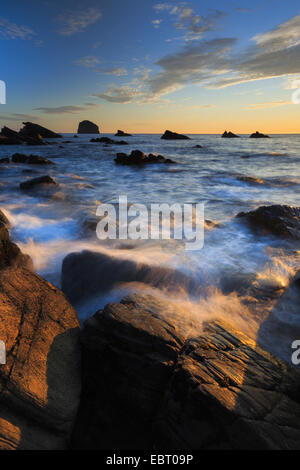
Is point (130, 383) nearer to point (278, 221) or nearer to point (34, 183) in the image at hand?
point (278, 221)

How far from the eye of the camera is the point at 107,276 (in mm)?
4914

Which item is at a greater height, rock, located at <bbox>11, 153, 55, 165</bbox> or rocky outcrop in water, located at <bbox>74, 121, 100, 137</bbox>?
rocky outcrop in water, located at <bbox>74, 121, 100, 137</bbox>

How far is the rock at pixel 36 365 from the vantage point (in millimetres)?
2102

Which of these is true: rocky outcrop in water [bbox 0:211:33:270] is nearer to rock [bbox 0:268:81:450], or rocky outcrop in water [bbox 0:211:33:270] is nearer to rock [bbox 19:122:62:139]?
rock [bbox 0:268:81:450]

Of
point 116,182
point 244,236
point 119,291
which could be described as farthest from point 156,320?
point 116,182

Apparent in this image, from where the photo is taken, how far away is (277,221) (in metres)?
7.21

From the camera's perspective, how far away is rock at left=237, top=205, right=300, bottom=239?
695 cm

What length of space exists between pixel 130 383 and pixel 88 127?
18409cm

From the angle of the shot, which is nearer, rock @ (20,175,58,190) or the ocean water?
the ocean water

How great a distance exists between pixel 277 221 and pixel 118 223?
16.0ft

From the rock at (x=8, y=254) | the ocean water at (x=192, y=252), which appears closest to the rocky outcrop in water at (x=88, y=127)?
the ocean water at (x=192, y=252)

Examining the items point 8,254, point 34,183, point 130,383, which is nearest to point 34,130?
point 34,183

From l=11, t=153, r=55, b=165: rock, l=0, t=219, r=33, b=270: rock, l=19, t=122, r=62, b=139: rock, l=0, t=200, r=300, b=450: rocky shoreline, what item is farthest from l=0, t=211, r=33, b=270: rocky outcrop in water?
l=19, t=122, r=62, b=139: rock

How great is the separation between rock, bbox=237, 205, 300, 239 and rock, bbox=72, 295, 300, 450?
4942 mm
